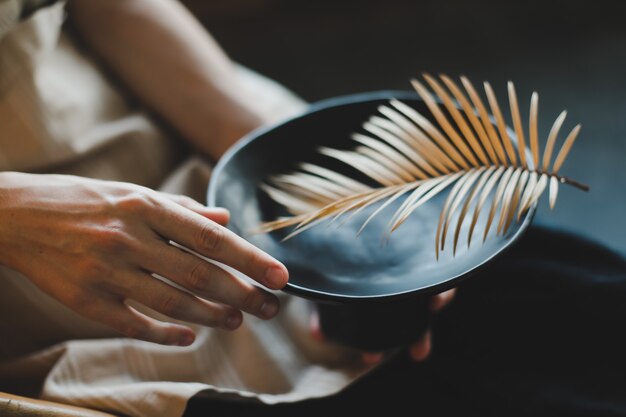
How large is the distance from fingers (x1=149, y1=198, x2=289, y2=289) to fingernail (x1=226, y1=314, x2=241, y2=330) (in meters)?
0.07

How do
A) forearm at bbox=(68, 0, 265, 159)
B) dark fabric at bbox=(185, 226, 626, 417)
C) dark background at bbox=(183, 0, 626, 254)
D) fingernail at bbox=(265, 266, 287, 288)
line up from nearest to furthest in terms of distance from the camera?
fingernail at bbox=(265, 266, 287, 288), dark fabric at bbox=(185, 226, 626, 417), forearm at bbox=(68, 0, 265, 159), dark background at bbox=(183, 0, 626, 254)

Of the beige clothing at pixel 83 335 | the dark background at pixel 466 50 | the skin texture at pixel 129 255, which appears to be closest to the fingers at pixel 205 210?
the skin texture at pixel 129 255

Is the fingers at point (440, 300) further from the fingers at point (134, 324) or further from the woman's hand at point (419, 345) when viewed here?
the fingers at point (134, 324)

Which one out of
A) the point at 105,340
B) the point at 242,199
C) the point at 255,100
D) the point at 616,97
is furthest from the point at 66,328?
the point at 616,97

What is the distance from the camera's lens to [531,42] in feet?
4.96

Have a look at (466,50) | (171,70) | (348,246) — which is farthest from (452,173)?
(466,50)

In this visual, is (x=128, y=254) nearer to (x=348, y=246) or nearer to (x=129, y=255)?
(x=129, y=255)

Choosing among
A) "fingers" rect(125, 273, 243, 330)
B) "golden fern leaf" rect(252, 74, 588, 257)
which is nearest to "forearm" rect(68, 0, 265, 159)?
"golden fern leaf" rect(252, 74, 588, 257)

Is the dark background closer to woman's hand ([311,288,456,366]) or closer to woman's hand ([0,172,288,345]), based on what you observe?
woman's hand ([311,288,456,366])

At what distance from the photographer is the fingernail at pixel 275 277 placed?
0.46 meters

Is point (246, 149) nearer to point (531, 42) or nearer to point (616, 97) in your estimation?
point (616, 97)

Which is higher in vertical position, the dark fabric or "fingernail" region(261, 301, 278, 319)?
"fingernail" region(261, 301, 278, 319)

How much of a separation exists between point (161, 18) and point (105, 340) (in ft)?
1.26

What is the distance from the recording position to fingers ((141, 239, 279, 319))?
18.6 inches
